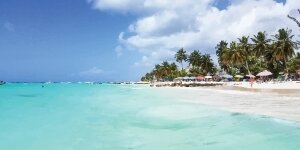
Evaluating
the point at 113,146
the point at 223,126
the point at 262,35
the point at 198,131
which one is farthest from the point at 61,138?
the point at 262,35

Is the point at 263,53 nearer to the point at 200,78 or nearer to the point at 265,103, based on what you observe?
the point at 200,78

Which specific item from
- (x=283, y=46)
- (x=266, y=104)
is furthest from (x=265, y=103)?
(x=283, y=46)

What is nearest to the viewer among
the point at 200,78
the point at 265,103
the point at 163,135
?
the point at 163,135

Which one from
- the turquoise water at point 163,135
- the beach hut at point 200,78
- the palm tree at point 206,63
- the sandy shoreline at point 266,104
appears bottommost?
the turquoise water at point 163,135

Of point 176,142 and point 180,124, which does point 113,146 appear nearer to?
point 176,142

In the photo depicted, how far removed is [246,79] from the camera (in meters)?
90.8

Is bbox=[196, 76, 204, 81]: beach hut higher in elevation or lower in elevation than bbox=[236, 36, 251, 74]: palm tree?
lower

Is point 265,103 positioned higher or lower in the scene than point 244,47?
lower

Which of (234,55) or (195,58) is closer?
(234,55)

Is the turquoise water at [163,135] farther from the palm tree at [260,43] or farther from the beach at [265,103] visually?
the palm tree at [260,43]

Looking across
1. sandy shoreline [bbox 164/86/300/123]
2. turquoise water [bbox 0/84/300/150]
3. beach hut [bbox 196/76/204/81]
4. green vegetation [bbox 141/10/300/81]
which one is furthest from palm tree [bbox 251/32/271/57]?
turquoise water [bbox 0/84/300/150]

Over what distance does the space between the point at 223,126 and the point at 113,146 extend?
5.51 m

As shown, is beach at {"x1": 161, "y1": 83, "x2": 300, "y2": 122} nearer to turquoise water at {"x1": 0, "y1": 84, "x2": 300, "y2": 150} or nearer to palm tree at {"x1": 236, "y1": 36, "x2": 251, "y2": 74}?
turquoise water at {"x1": 0, "y1": 84, "x2": 300, "y2": 150}

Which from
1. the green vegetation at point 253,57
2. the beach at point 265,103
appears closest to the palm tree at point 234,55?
the green vegetation at point 253,57
